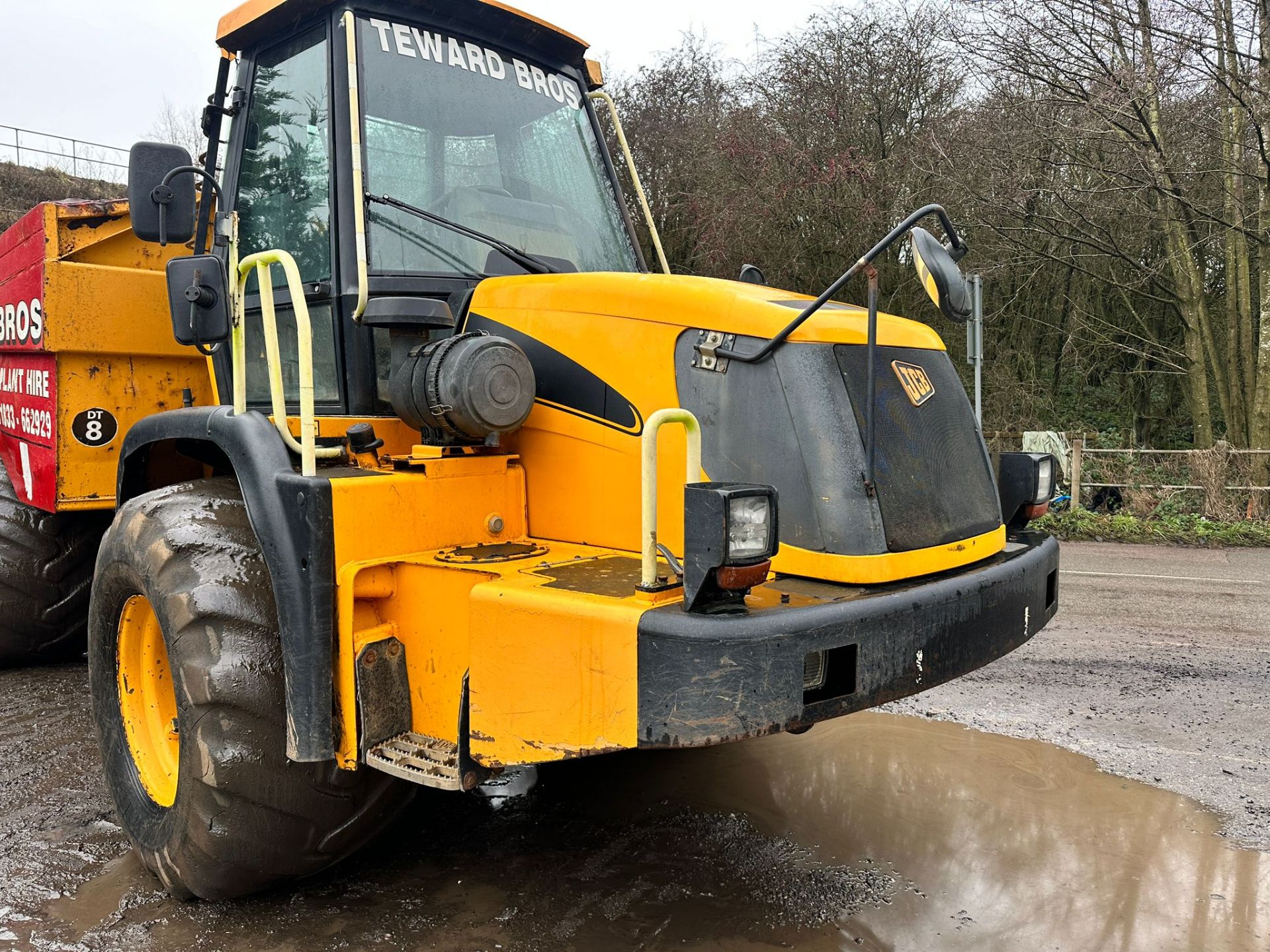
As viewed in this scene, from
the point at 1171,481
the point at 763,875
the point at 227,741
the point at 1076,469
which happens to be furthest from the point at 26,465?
the point at 1171,481

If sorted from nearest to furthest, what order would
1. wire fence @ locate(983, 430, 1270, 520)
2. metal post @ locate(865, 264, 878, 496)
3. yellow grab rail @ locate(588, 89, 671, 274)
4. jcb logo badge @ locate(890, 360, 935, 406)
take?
1. metal post @ locate(865, 264, 878, 496)
2. jcb logo badge @ locate(890, 360, 935, 406)
3. yellow grab rail @ locate(588, 89, 671, 274)
4. wire fence @ locate(983, 430, 1270, 520)

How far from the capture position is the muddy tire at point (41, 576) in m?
4.83

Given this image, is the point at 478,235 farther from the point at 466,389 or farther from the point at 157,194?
the point at 157,194

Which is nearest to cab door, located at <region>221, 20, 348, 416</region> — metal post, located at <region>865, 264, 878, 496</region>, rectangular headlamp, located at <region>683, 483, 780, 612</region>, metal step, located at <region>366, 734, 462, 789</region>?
metal step, located at <region>366, 734, 462, 789</region>

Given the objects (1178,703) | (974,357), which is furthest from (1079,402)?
(1178,703)

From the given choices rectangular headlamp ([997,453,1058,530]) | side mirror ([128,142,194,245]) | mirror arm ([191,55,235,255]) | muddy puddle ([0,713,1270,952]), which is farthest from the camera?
mirror arm ([191,55,235,255])

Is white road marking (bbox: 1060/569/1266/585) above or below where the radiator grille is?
below

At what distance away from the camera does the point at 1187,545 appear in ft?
34.2

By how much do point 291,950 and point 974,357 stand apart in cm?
706

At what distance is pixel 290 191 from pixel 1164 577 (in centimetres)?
759

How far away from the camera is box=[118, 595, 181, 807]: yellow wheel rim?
324 centimetres

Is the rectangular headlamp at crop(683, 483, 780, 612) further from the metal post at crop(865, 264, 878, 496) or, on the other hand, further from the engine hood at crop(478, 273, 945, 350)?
the engine hood at crop(478, 273, 945, 350)

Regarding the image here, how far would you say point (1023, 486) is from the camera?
11.7 ft

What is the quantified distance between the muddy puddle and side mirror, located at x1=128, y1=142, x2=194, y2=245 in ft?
6.57
